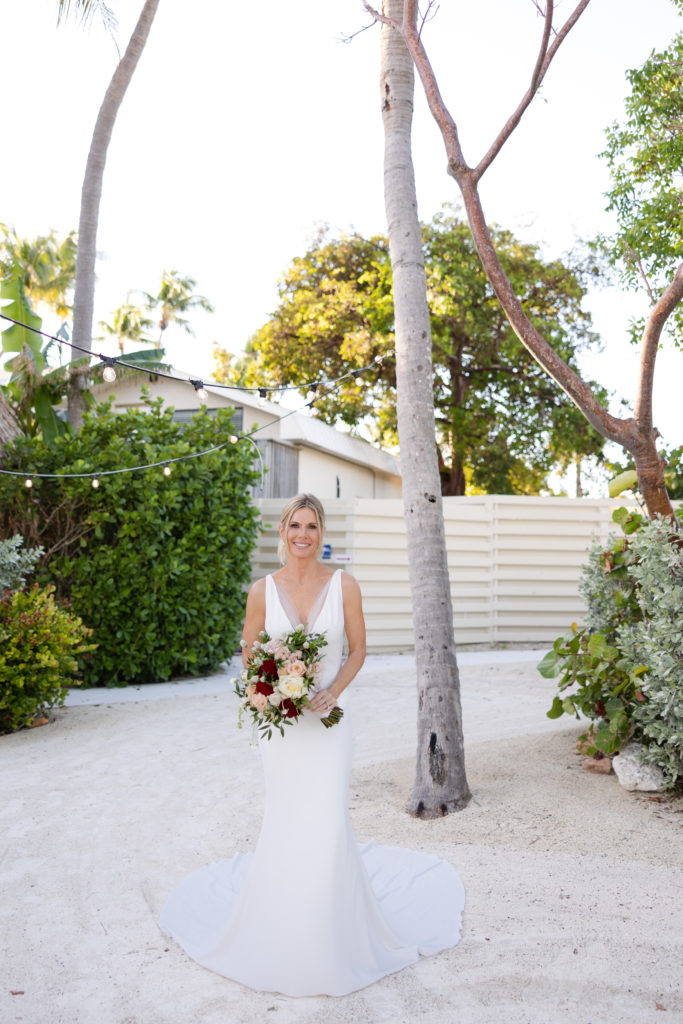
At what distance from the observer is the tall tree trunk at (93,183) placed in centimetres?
1303

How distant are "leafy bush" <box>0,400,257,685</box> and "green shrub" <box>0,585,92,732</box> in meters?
1.67

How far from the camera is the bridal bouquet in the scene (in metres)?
3.15

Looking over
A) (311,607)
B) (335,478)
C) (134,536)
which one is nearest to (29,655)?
(134,536)

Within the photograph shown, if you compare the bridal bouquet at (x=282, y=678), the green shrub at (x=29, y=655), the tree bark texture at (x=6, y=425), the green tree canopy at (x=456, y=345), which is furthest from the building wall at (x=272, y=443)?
the bridal bouquet at (x=282, y=678)

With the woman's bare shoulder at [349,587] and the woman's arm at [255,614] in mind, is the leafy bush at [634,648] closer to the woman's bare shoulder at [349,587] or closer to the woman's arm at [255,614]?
the woman's bare shoulder at [349,587]

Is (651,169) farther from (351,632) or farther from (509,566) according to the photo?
(351,632)

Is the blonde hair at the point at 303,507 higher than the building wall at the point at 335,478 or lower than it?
lower

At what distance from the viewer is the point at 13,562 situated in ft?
25.6

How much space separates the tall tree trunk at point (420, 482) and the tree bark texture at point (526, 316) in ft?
1.19

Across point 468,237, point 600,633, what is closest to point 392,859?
point 600,633

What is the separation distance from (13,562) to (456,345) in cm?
1481

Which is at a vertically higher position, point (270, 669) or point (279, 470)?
point (279, 470)

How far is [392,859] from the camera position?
165 inches

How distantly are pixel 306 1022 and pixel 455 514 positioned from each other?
32.4 feet
